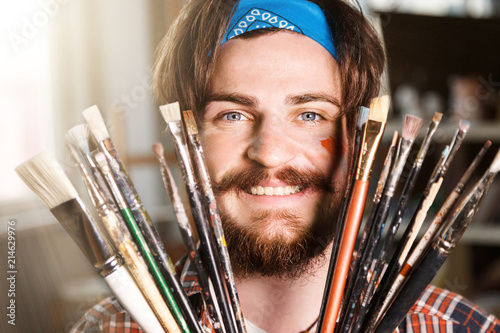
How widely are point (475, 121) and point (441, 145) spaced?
0.06 metres

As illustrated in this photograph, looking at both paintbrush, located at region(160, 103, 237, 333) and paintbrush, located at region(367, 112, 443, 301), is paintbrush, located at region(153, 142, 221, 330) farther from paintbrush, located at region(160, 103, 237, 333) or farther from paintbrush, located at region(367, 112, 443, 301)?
paintbrush, located at region(367, 112, 443, 301)

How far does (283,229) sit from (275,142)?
84 mm

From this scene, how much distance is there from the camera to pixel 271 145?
429 millimetres

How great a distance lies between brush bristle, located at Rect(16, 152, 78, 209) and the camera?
38cm

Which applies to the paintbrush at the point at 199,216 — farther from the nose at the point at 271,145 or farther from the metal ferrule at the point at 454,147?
the metal ferrule at the point at 454,147

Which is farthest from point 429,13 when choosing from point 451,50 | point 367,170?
point 367,170

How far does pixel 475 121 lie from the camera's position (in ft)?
1.66

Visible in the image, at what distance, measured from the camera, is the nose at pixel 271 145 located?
1.41ft

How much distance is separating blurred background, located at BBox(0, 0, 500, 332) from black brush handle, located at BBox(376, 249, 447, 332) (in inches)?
3.2

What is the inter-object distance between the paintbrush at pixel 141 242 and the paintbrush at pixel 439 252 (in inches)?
6.7

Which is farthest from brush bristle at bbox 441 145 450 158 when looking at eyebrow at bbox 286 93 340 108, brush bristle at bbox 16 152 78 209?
brush bristle at bbox 16 152 78 209

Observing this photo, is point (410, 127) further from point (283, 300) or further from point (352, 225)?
point (283, 300)

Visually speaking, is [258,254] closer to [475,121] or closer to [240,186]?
[240,186]

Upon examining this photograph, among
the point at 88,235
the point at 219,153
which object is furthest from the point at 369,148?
the point at 88,235
